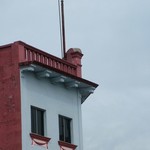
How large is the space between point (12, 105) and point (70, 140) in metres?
4.25

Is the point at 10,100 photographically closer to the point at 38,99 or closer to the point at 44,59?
the point at 38,99

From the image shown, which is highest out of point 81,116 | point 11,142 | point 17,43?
point 17,43

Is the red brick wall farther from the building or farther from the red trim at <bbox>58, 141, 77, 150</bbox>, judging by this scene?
the red trim at <bbox>58, 141, 77, 150</bbox>

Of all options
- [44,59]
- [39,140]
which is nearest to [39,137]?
[39,140]

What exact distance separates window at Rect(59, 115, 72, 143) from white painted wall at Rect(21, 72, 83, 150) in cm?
22

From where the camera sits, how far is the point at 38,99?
106 feet

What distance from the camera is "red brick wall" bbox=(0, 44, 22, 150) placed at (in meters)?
30.8

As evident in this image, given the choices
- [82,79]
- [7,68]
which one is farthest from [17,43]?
[82,79]

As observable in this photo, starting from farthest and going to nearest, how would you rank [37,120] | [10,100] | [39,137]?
[37,120] → [39,137] → [10,100]

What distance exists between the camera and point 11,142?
30.8 metres

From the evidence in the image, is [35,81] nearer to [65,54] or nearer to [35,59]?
[35,59]

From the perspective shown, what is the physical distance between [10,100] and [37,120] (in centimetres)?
177

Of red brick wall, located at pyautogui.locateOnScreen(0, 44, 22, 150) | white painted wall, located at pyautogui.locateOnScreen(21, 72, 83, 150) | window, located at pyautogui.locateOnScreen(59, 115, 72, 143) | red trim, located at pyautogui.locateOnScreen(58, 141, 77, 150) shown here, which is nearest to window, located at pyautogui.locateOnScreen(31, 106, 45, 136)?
white painted wall, located at pyautogui.locateOnScreen(21, 72, 83, 150)

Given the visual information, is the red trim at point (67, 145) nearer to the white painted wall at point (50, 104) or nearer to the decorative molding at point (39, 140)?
the white painted wall at point (50, 104)
